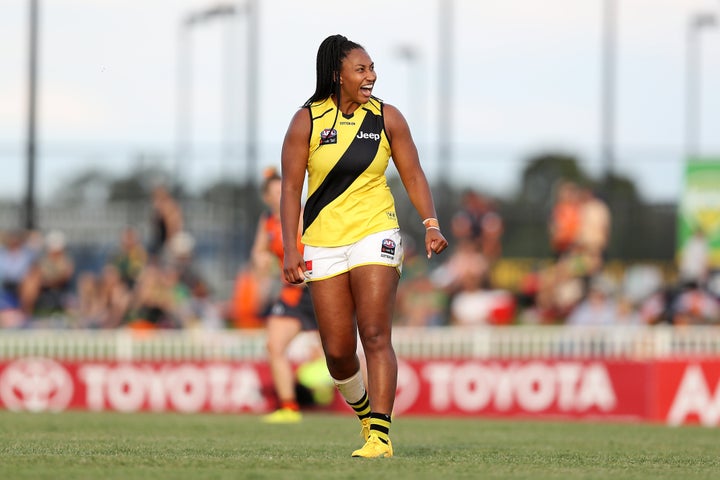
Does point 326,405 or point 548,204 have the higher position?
point 548,204

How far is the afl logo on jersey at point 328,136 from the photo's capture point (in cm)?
766

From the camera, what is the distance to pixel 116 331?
19.7m

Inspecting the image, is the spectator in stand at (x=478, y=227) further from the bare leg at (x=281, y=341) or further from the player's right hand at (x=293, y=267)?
the player's right hand at (x=293, y=267)

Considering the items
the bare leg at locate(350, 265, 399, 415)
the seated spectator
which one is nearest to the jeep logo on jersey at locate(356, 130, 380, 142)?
the bare leg at locate(350, 265, 399, 415)

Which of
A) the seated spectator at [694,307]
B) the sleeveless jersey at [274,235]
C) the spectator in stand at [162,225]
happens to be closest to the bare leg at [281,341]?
the sleeveless jersey at [274,235]

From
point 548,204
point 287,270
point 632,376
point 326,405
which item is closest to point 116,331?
point 326,405

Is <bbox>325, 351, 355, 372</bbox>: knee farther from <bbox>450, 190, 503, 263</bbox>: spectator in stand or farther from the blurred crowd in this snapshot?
<bbox>450, 190, 503, 263</bbox>: spectator in stand

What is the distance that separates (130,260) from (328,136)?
14.7 metres

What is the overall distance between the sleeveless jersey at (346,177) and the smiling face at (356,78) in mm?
93

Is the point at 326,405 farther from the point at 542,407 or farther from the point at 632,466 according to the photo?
the point at 632,466

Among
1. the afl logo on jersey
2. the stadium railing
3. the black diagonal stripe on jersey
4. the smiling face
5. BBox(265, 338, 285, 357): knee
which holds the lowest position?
the stadium railing

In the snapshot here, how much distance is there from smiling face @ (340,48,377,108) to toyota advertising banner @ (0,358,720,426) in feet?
32.4

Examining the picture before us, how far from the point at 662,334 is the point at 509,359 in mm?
2153

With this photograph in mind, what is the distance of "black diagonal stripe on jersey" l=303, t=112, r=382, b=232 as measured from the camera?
7.63 metres
